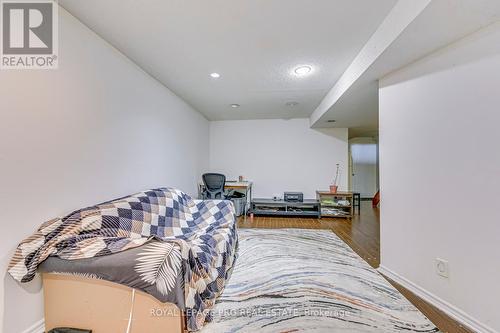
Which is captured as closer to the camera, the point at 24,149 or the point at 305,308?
the point at 24,149

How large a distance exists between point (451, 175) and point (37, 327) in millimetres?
2978

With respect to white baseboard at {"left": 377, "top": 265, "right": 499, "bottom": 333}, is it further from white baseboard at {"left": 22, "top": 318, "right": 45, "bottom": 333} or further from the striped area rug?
white baseboard at {"left": 22, "top": 318, "right": 45, "bottom": 333}

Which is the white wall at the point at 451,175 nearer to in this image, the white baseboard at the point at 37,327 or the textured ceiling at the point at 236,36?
the textured ceiling at the point at 236,36

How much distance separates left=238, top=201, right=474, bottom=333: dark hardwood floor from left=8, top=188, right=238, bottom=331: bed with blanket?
1.59 meters

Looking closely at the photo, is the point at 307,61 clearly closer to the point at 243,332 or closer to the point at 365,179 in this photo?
the point at 243,332

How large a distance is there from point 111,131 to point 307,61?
214cm

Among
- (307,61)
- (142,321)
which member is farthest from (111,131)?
(307,61)

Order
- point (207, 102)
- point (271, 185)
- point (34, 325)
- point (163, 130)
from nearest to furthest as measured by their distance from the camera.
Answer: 1. point (34, 325)
2. point (163, 130)
3. point (207, 102)
4. point (271, 185)

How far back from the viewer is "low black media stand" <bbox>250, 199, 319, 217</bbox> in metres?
4.57

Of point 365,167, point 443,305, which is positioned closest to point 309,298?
point 443,305

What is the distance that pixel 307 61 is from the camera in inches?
91.0

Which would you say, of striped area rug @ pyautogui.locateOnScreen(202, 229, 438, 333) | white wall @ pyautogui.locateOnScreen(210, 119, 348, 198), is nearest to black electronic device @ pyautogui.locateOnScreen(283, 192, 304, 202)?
white wall @ pyautogui.locateOnScreen(210, 119, 348, 198)

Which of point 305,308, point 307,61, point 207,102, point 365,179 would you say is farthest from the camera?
point 365,179

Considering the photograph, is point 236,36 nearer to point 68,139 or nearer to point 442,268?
point 68,139
